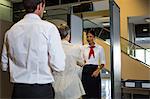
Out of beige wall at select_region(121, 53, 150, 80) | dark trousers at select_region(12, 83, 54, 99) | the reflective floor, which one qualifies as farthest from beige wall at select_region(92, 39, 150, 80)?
dark trousers at select_region(12, 83, 54, 99)

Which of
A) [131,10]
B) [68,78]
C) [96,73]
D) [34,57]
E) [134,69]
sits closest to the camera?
[34,57]

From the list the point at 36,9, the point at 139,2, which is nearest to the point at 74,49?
the point at 36,9

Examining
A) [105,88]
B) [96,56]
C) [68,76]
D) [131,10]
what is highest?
[131,10]

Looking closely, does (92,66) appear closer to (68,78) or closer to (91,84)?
(91,84)

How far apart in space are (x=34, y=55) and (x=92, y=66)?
80.5 inches

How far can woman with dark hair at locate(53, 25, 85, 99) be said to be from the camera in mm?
1980

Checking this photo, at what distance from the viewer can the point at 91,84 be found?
3.37 metres

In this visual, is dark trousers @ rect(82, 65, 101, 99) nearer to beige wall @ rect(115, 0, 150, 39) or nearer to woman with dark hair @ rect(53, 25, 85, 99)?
woman with dark hair @ rect(53, 25, 85, 99)

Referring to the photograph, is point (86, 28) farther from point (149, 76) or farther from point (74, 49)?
point (149, 76)

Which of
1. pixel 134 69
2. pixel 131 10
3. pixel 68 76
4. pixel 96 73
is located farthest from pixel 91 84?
pixel 131 10

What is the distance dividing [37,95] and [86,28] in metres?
2.27

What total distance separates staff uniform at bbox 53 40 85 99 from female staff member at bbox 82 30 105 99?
118 cm

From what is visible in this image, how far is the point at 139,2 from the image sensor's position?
6590mm

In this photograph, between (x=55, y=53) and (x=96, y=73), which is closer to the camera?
(x=55, y=53)
